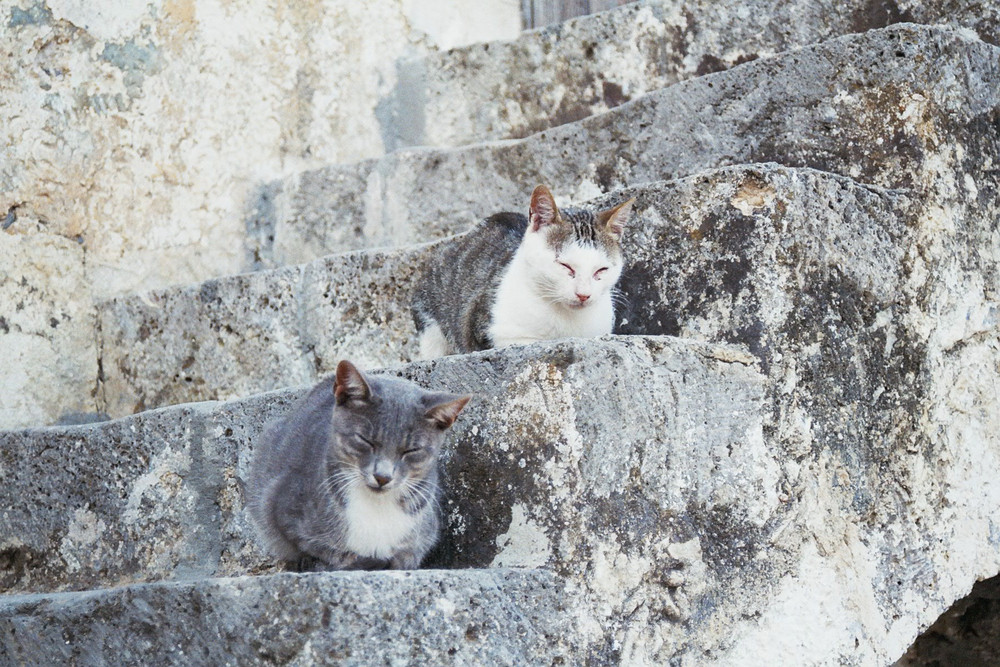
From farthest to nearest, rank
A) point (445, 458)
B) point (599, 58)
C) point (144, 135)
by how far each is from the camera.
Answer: point (599, 58), point (144, 135), point (445, 458)

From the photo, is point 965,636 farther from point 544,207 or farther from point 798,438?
point 544,207

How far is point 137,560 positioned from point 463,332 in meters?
1.06

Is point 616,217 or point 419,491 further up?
point 616,217

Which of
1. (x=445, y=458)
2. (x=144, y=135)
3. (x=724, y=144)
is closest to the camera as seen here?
(x=445, y=458)

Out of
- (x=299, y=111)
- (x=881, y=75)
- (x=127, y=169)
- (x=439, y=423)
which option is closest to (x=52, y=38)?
(x=127, y=169)

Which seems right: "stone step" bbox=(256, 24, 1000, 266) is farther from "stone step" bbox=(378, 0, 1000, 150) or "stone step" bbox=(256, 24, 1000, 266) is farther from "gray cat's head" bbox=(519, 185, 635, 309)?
"gray cat's head" bbox=(519, 185, 635, 309)

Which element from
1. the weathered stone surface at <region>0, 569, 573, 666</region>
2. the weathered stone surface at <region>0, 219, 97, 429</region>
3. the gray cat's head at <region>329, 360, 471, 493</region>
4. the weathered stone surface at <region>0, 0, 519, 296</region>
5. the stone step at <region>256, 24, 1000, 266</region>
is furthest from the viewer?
the weathered stone surface at <region>0, 0, 519, 296</region>

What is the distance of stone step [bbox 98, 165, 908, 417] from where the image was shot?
2.84m

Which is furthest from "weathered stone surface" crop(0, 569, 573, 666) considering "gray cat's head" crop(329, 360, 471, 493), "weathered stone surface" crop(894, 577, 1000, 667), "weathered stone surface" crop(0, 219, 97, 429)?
"weathered stone surface" crop(894, 577, 1000, 667)

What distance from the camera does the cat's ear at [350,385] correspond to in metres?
→ 2.44

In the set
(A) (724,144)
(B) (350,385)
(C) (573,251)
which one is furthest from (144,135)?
(B) (350,385)

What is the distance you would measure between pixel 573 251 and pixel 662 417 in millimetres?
608

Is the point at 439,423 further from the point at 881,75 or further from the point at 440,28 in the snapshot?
the point at 440,28

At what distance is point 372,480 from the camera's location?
7.87 ft
